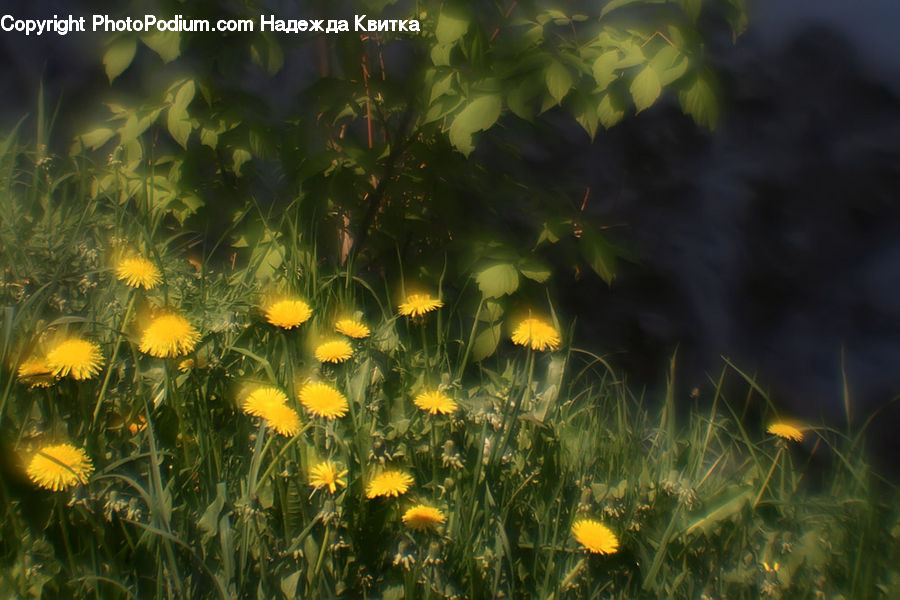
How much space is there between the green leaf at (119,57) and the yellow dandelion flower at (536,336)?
122 centimetres

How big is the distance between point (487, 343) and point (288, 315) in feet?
2.28

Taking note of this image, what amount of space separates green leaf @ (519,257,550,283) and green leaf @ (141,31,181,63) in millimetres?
972

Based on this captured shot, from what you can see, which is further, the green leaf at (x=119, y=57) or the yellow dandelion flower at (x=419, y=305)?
the green leaf at (x=119, y=57)

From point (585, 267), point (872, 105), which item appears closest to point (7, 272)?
point (585, 267)

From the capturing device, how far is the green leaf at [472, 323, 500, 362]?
6.86ft

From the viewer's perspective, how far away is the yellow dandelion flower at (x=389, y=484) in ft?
4.14

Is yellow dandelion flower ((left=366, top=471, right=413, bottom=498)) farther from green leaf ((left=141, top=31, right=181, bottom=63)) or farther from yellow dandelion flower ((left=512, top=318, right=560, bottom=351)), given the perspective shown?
green leaf ((left=141, top=31, right=181, bottom=63))

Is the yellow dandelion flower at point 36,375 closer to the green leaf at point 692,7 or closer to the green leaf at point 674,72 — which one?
the green leaf at point 674,72

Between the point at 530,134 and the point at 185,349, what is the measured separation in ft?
3.90

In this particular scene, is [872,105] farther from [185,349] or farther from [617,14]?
[185,349]

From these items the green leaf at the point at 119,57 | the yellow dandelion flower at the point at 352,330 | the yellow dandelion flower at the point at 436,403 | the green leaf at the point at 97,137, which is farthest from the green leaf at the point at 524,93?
the green leaf at the point at 97,137

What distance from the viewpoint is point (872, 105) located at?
2.27 meters

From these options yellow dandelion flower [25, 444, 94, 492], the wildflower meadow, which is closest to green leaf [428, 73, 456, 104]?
the wildflower meadow

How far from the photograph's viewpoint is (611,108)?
192 centimetres
